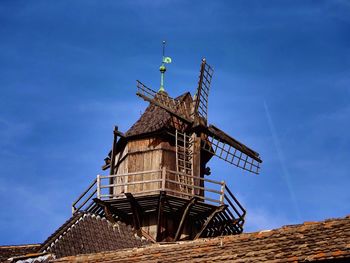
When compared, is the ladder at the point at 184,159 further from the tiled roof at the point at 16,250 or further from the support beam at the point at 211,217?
the tiled roof at the point at 16,250

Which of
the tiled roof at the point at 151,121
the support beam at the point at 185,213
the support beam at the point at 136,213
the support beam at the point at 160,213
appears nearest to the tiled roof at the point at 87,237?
the support beam at the point at 136,213

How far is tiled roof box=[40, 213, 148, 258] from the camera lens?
20.1 metres

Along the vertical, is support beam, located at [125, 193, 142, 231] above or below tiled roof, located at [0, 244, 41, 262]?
above

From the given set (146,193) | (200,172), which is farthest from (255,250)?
(200,172)

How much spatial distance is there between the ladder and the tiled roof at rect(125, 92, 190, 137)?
2.49 ft

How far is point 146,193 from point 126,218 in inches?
Result: 51.6

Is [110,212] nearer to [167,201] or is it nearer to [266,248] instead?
[167,201]

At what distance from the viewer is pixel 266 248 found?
12.9 metres

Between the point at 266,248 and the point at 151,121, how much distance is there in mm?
15964

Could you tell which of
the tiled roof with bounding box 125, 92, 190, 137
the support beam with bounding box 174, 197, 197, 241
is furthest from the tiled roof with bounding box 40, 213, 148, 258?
the tiled roof with bounding box 125, 92, 190, 137

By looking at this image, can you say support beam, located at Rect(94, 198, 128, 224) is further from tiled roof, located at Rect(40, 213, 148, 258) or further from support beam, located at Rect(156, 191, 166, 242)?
tiled roof, located at Rect(40, 213, 148, 258)

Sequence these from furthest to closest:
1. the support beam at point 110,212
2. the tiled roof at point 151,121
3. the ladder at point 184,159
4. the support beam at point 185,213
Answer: the tiled roof at point 151,121, the ladder at point 184,159, the support beam at point 110,212, the support beam at point 185,213

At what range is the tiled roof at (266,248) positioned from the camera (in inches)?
480

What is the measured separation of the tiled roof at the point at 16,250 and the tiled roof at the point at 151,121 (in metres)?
7.76
